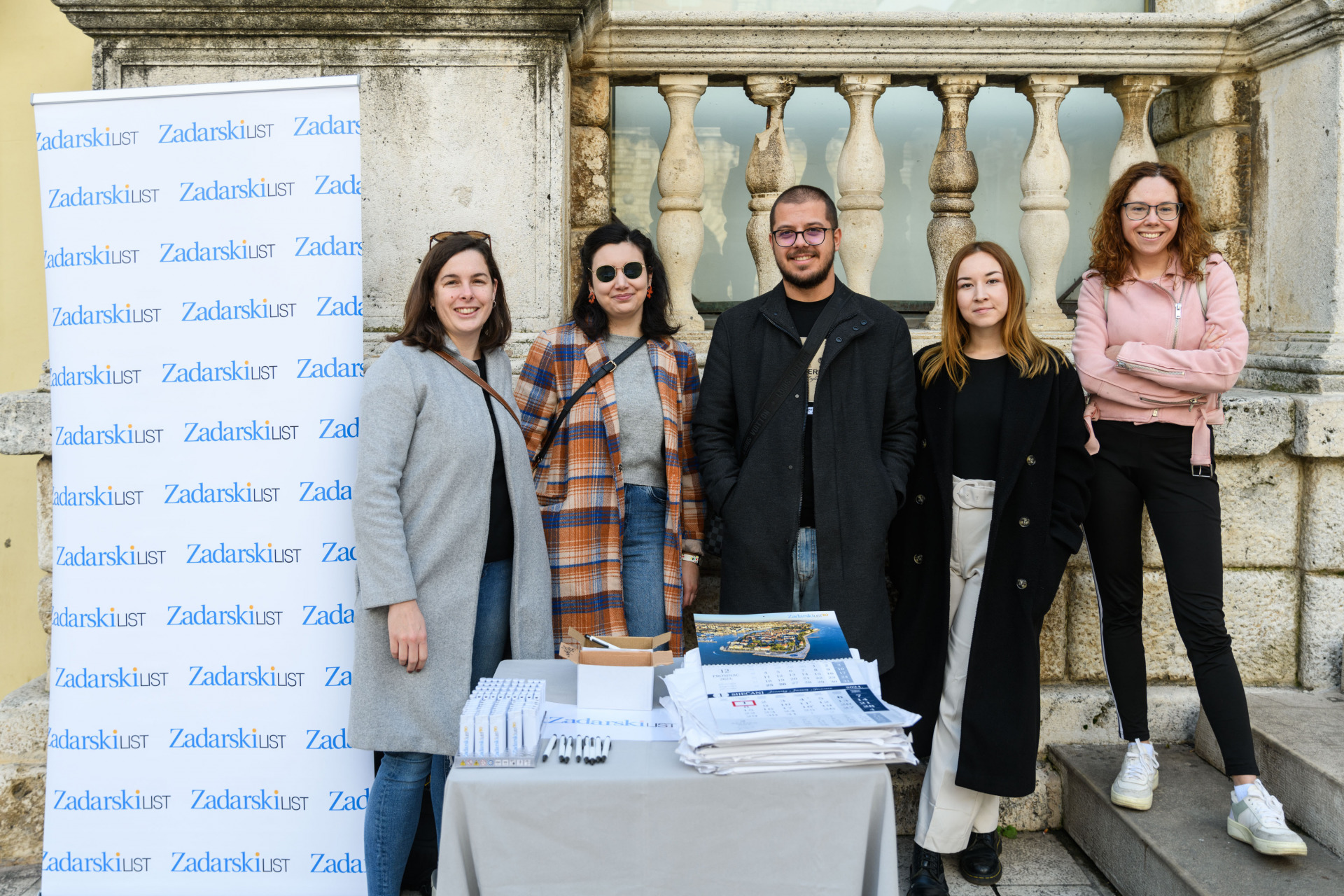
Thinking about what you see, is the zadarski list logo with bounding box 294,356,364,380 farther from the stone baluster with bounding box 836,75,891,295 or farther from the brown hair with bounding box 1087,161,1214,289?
the brown hair with bounding box 1087,161,1214,289

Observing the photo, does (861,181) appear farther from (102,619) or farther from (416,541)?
(102,619)

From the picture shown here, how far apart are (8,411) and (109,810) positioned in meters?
1.29

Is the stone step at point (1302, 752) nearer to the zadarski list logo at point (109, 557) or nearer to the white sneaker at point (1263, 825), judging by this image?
the white sneaker at point (1263, 825)

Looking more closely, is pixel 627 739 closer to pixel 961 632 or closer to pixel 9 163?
pixel 961 632

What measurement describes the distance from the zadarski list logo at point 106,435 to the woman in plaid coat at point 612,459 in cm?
103

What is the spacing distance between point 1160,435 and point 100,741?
124 inches

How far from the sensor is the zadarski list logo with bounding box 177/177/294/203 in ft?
8.61

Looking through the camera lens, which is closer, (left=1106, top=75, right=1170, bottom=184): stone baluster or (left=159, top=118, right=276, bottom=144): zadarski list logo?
(left=159, top=118, right=276, bottom=144): zadarski list logo

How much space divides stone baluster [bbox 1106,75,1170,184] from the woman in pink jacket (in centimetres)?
102

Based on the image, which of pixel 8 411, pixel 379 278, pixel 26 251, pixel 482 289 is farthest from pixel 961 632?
pixel 26 251

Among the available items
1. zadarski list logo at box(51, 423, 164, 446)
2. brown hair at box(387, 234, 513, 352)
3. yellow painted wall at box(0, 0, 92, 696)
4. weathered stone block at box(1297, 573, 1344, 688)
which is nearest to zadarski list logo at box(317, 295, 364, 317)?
brown hair at box(387, 234, 513, 352)

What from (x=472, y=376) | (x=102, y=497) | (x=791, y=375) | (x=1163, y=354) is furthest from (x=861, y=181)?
(x=102, y=497)

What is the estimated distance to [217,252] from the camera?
264 cm

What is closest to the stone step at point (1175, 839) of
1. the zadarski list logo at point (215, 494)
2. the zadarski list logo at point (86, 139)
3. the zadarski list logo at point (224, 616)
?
the zadarski list logo at point (224, 616)
